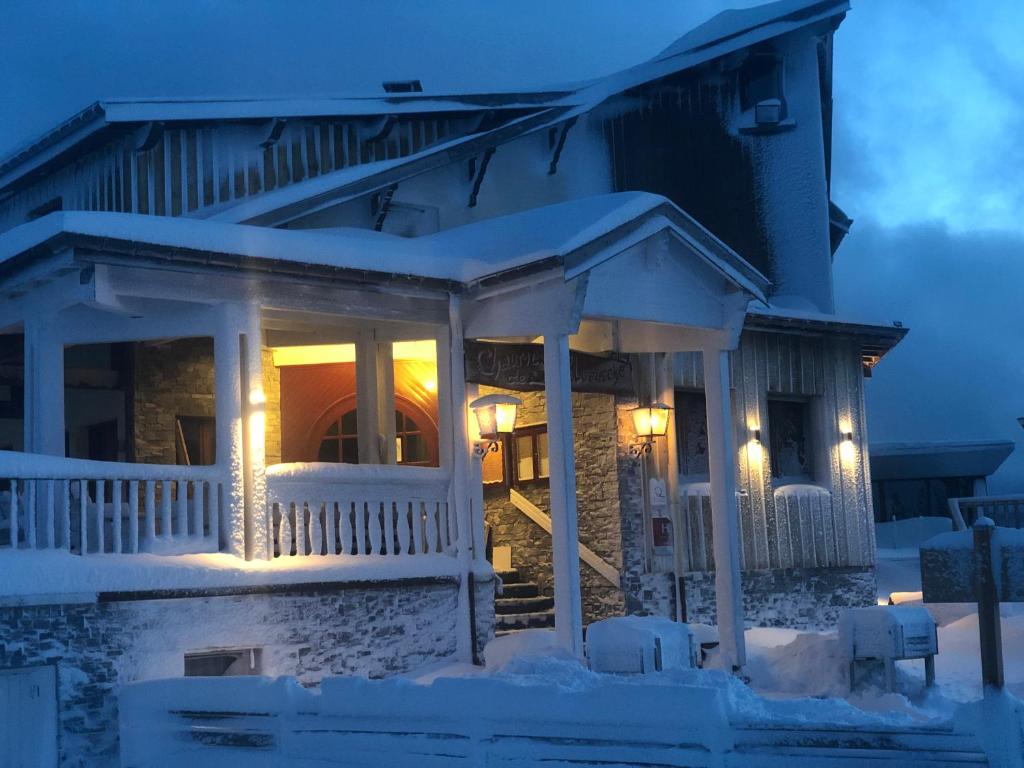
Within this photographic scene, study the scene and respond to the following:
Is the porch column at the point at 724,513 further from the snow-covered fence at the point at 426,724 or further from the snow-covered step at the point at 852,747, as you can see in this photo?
the snow-covered step at the point at 852,747

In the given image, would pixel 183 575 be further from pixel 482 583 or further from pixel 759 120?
pixel 759 120

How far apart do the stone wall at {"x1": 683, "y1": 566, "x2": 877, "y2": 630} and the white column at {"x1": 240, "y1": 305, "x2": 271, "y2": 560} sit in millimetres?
6225

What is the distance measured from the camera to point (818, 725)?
20.3 feet

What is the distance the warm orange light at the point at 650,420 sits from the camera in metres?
14.6

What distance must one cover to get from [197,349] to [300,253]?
328 cm

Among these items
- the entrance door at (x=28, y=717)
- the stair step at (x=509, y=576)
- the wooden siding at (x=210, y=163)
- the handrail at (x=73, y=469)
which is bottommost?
the entrance door at (x=28, y=717)

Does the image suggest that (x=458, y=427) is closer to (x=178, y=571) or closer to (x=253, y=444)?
(x=253, y=444)

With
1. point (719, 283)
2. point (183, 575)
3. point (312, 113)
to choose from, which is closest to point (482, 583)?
point (183, 575)

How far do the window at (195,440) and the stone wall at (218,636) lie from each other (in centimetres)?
332

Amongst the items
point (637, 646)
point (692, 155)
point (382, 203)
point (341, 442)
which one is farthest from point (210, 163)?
point (637, 646)

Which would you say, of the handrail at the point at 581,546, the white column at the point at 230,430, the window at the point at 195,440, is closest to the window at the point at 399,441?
the handrail at the point at 581,546

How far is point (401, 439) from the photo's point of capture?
15672mm

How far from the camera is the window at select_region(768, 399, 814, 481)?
17469 mm

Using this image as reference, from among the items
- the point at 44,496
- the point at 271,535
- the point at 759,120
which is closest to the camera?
the point at 44,496
